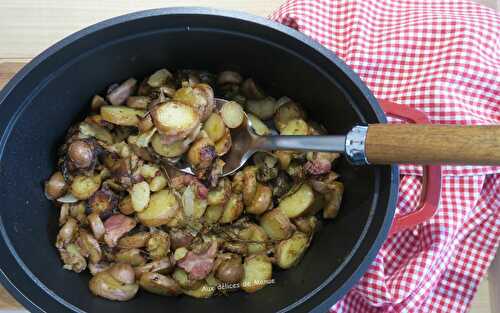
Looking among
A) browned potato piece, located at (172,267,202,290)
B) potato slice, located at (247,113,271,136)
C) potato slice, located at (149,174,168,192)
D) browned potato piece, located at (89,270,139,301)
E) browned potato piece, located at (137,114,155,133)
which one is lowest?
browned potato piece, located at (89,270,139,301)

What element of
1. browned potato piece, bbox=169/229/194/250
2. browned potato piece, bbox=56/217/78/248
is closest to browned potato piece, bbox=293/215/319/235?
browned potato piece, bbox=169/229/194/250

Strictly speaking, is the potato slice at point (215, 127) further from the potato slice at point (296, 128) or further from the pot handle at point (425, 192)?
the pot handle at point (425, 192)

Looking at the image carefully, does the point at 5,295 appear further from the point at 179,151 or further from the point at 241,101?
the point at 241,101

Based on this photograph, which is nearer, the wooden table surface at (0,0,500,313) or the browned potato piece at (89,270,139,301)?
the browned potato piece at (89,270,139,301)

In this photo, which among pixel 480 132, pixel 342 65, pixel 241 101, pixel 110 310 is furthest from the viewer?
pixel 241 101

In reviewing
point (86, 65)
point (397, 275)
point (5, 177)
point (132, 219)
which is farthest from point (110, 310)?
point (397, 275)

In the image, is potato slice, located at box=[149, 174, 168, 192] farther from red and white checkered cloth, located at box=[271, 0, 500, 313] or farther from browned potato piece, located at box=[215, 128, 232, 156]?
red and white checkered cloth, located at box=[271, 0, 500, 313]

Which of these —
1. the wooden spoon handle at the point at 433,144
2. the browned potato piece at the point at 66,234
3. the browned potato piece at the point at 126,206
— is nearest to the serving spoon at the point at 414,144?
the wooden spoon handle at the point at 433,144
